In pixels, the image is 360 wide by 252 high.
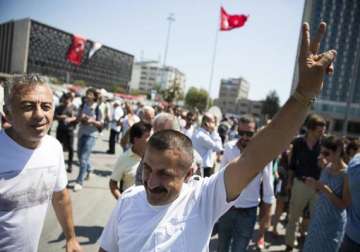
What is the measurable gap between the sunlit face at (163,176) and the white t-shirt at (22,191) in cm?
96

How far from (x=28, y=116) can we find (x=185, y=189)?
1.13 metres

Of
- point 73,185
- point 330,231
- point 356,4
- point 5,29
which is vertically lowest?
point 73,185

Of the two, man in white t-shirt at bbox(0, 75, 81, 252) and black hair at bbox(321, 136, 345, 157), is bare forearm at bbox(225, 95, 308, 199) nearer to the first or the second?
man in white t-shirt at bbox(0, 75, 81, 252)

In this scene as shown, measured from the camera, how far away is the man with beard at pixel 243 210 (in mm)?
3648

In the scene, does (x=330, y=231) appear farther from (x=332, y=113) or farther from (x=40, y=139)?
(x=332, y=113)

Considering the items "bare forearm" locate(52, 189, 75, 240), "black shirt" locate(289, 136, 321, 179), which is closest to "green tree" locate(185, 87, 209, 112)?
"black shirt" locate(289, 136, 321, 179)

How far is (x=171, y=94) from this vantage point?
48938mm

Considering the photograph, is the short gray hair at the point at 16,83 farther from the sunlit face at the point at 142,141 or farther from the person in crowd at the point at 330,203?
the person in crowd at the point at 330,203

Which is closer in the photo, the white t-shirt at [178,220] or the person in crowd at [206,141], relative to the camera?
the white t-shirt at [178,220]

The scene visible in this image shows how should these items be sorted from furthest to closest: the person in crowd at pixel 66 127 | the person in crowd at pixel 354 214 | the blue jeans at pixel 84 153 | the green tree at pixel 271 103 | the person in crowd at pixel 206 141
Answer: the green tree at pixel 271 103 → the person in crowd at pixel 66 127 → the blue jeans at pixel 84 153 → the person in crowd at pixel 206 141 → the person in crowd at pixel 354 214

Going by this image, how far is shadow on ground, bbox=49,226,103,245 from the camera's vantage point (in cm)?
460

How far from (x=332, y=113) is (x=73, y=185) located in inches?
3453

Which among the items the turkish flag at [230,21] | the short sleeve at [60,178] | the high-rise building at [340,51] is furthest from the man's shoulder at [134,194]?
the high-rise building at [340,51]

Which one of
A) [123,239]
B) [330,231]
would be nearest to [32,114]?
[123,239]
